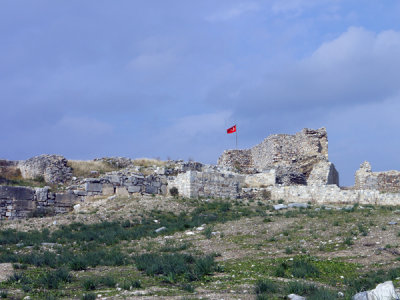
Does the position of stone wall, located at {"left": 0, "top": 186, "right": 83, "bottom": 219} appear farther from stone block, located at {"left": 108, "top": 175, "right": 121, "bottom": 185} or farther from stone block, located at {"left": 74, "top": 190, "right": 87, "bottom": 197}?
stone block, located at {"left": 108, "top": 175, "right": 121, "bottom": 185}

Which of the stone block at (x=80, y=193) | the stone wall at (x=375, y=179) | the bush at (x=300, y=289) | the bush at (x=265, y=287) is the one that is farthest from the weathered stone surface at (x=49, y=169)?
the bush at (x=300, y=289)

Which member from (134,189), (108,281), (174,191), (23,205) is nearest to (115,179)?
(134,189)

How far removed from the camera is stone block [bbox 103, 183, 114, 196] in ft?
86.6

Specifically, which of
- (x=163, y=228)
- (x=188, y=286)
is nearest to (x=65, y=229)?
(x=163, y=228)

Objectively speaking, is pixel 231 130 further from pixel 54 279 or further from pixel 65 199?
pixel 54 279

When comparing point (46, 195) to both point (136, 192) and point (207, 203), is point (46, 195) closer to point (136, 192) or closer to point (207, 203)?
point (136, 192)

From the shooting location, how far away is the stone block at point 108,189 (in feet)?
86.6

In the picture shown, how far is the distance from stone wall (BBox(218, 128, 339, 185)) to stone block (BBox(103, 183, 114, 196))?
11.0m

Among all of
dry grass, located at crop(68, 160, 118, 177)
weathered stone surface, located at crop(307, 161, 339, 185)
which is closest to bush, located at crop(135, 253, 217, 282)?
dry grass, located at crop(68, 160, 118, 177)

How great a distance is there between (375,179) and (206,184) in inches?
491

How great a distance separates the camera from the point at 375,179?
33.6m

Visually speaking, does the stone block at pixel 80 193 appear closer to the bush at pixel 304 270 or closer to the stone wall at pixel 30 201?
the stone wall at pixel 30 201

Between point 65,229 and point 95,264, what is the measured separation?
21.5 ft

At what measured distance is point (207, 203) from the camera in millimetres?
25266
